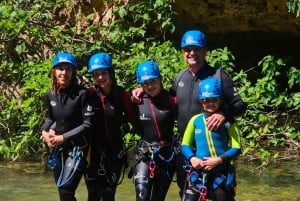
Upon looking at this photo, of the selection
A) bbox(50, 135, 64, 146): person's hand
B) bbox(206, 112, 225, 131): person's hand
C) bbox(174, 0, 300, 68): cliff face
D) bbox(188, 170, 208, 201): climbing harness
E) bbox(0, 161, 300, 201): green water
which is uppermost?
bbox(174, 0, 300, 68): cliff face

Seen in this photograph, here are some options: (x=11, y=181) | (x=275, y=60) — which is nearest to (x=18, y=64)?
(x=11, y=181)

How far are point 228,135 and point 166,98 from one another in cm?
78

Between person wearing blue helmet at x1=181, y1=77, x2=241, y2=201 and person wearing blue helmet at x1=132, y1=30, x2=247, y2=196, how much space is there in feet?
0.43

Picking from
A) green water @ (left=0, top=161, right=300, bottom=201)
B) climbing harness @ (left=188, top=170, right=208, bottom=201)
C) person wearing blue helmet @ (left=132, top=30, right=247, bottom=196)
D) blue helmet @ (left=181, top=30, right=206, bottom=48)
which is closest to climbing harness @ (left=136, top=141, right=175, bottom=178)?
person wearing blue helmet @ (left=132, top=30, right=247, bottom=196)

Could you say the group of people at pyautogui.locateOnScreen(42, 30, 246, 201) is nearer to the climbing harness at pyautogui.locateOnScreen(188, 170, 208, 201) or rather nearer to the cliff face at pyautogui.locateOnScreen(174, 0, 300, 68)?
the climbing harness at pyautogui.locateOnScreen(188, 170, 208, 201)

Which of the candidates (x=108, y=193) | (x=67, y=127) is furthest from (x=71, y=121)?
(x=108, y=193)

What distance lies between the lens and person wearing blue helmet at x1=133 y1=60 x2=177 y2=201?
5.68 meters

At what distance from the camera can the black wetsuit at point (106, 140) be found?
5.84 m

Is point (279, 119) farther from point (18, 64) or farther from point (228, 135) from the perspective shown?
point (228, 135)

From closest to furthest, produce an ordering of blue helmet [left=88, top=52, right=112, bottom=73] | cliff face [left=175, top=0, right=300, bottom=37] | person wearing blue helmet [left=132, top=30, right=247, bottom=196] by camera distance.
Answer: person wearing blue helmet [left=132, top=30, right=247, bottom=196] < blue helmet [left=88, top=52, right=112, bottom=73] < cliff face [left=175, top=0, right=300, bottom=37]

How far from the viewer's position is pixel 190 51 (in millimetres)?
5449

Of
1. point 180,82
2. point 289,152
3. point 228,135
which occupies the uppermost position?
point 180,82

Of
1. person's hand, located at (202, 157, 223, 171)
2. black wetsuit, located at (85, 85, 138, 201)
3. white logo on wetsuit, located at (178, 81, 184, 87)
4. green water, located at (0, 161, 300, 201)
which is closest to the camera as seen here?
person's hand, located at (202, 157, 223, 171)

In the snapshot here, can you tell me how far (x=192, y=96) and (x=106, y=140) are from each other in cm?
95
